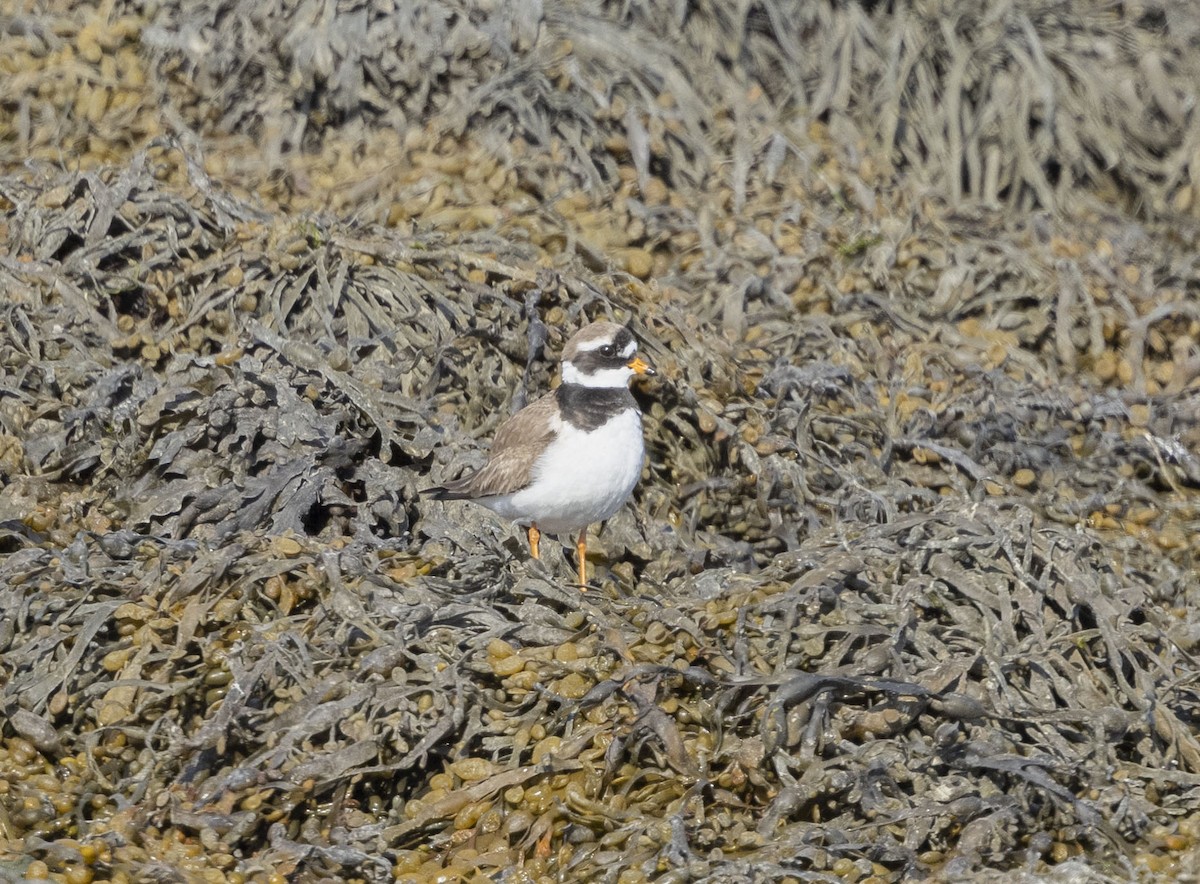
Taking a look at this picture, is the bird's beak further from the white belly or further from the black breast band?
the white belly

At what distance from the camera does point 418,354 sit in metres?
7.73

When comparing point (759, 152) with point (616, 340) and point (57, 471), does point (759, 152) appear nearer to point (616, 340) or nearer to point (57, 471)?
point (616, 340)

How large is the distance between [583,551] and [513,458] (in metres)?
0.54

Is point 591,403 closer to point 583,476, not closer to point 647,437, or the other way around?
point 583,476

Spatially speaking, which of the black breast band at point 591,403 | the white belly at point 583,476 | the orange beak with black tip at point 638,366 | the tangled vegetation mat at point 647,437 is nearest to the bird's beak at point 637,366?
the orange beak with black tip at point 638,366

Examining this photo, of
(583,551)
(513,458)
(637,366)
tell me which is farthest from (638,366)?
(583,551)

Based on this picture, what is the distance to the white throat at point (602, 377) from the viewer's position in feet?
23.1

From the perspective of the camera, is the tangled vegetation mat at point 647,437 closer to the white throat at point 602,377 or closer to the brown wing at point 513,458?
the brown wing at point 513,458

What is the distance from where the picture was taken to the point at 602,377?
7070 millimetres

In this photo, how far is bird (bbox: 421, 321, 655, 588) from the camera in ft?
22.1

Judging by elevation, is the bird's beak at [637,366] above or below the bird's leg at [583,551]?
above

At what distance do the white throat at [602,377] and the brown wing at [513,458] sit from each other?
14cm

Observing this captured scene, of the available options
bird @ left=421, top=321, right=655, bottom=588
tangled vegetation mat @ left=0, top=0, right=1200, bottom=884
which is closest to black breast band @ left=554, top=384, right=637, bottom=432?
bird @ left=421, top=321, right=655, bottom=588

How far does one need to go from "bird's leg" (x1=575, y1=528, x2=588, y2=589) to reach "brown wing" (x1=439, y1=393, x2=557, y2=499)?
17.8 inches
